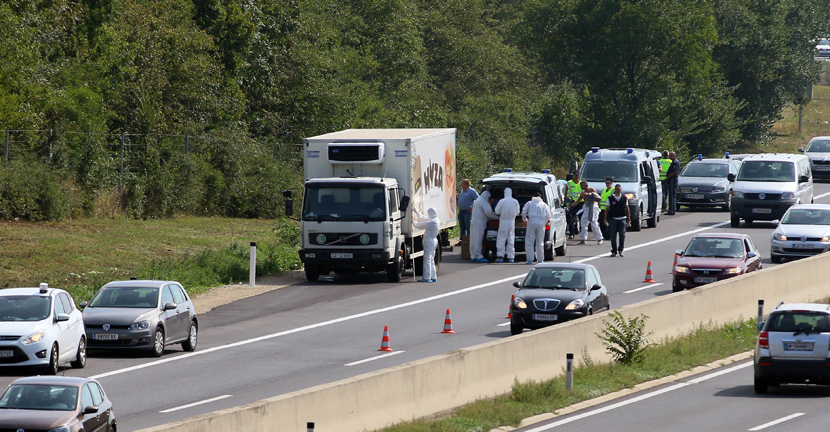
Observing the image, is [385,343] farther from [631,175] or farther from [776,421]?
[631,175]

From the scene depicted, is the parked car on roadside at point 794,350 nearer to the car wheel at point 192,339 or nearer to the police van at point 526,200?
the car wheel at point 192,339

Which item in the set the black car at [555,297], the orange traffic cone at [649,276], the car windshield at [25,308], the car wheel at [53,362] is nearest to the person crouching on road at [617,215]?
the orange traffic cone at [649,276]

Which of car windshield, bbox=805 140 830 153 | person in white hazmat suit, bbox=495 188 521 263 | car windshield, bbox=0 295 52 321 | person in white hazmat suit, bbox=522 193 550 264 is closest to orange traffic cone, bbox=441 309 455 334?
car windshield, bbox=0 295 52 321

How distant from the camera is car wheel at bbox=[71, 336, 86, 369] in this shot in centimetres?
1817

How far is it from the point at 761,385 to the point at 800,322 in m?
1.09

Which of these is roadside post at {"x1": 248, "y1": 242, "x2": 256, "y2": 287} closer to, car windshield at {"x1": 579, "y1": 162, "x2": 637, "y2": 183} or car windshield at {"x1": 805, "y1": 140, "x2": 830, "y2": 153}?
car windshield at {"x1": 579, "y1": 162, "x2": 637, "y2": 183}

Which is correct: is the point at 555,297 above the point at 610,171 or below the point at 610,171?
below

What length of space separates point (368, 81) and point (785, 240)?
27.3 metres

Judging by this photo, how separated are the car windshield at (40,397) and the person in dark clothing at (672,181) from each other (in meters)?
29.9

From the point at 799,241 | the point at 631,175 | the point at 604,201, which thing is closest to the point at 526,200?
the point at 604,201

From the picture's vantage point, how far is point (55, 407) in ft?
39.0

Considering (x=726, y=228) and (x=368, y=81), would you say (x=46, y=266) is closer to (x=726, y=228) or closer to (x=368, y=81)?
(x=726, y=228)

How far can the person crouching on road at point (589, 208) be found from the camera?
33062 mm

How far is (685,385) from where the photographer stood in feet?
59.9
